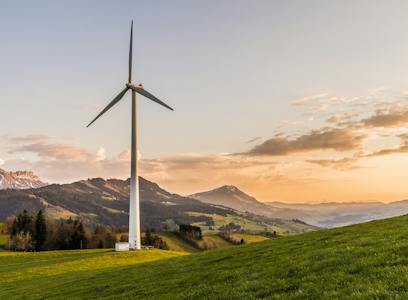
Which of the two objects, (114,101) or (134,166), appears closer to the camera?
(134,166)

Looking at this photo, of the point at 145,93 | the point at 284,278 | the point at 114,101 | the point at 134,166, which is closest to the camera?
the point at 284,278

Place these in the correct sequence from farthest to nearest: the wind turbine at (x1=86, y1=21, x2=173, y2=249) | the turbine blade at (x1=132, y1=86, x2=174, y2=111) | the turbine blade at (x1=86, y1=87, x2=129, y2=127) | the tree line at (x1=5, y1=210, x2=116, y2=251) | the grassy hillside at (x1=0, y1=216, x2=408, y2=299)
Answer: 1. the tree line at (x1=5, y1=210, x2=116, y2=251)
2. the turbine blade at (x1=86, y1=87, x2=129, y2=127)
3. the turbine blade at (x1=132, y1=86, x2=174, y2=111)
4. the wind turbine at (x1=86, y1=21, x2=173, y2=249)
5. the grassy hillside at (x1=0, y1=216, x2=408, y2=299)

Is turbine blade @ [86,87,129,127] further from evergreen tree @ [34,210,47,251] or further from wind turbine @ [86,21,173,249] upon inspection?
evergreen tree @ [34,210,47,251]

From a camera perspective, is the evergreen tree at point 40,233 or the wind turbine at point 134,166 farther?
the evergreen tree at point 40,233

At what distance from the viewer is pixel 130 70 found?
87812mm

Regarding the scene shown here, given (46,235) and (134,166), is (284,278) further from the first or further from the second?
(46,235)

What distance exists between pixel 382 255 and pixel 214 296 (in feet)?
30.1

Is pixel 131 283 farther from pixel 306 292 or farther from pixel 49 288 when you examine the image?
pixel 306 292

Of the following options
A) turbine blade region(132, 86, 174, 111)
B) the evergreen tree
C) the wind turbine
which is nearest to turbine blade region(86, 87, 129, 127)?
the wind turbine

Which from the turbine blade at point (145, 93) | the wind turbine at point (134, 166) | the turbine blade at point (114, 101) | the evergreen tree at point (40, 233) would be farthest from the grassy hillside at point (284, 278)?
the evergreen tree at point (40, 233)

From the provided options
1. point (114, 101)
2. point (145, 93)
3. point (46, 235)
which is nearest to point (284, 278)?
point (145, 93)

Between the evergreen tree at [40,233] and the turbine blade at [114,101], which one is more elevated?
the turbine blade at [114,101]

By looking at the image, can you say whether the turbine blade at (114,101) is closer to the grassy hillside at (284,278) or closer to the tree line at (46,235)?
the grassy hillside at (284,278)

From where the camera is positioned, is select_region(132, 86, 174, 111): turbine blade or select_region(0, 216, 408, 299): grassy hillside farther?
select_region(132, 86, 174, 111): turbine blade
